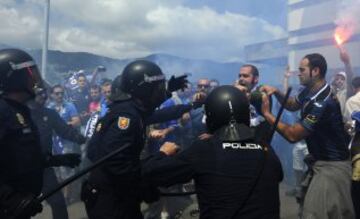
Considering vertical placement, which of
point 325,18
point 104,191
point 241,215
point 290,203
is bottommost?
point 290,203

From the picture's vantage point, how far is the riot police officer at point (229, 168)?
2279 millimetres

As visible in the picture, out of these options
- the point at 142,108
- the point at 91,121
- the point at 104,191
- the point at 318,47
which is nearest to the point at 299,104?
the point at 142,108

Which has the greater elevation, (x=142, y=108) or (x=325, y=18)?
(x=325, y=18)

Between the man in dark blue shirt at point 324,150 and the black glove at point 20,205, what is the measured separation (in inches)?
81.3

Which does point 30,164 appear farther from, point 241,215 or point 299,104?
point 299,104

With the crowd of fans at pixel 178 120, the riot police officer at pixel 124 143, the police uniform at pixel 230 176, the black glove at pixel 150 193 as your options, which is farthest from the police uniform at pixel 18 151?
the crowd of fans at pixel 178 120

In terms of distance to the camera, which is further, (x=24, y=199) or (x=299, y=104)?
(x=299, y=104)

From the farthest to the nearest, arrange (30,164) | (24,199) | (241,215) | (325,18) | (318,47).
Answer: (318,47), (325,18), (30,164), (24,199), (241,215)

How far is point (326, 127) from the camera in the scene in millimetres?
3820

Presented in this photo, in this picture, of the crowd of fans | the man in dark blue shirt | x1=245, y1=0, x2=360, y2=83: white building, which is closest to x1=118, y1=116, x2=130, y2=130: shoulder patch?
the man in dark blue shirt

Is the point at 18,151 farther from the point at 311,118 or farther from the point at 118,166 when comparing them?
the point at 311,118

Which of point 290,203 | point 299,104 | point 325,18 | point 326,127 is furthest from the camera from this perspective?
point 325,18

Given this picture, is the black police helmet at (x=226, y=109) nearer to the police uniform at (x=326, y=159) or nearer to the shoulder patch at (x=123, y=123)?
the shoulder patch at (x=123, y=123)

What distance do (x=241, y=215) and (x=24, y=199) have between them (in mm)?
1341
